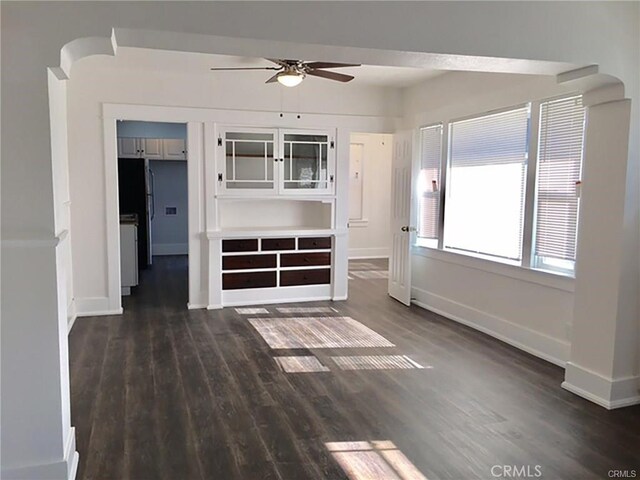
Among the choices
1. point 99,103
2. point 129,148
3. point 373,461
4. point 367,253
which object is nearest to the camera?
point 373,461

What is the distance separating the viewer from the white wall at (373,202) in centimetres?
926

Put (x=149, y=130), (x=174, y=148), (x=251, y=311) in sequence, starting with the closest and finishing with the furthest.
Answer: (x=251, y=311), (x=149, y=130), (x=174, y=148)

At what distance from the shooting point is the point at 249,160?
18.5 ft

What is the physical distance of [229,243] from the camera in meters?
5.53

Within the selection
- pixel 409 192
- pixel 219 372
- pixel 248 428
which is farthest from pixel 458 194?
pixel 248 428

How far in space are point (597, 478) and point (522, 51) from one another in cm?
216

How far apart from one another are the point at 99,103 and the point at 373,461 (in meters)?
4.38

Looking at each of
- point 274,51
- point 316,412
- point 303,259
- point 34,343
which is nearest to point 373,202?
point 303,259

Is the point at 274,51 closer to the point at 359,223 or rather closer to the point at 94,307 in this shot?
the point at 94,307

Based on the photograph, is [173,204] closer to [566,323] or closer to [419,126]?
[419,126]

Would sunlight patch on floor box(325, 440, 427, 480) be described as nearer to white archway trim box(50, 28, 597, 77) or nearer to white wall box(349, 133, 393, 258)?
white archway trim box(50, 28, 597, 77)

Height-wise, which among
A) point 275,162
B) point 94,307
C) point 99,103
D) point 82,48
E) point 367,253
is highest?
point 99,103

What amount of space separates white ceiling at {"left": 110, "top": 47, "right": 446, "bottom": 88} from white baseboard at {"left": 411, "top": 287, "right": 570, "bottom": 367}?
2.41 meters

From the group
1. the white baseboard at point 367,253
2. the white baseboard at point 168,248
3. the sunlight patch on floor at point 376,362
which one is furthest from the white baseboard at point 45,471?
the white baseboard at point 168,248
